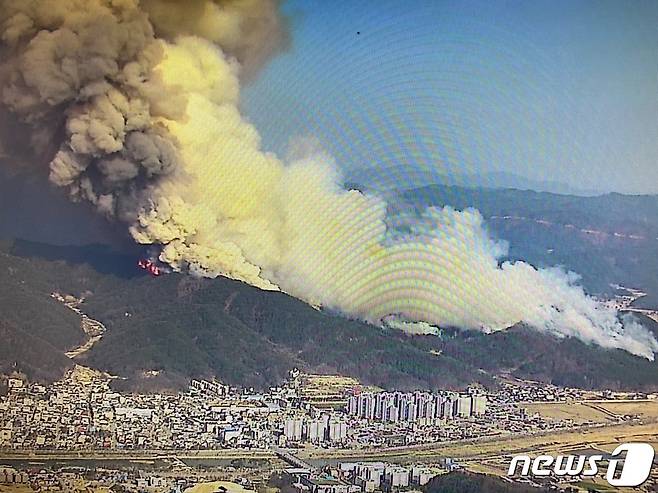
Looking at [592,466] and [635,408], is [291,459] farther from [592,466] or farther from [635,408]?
[635,408]

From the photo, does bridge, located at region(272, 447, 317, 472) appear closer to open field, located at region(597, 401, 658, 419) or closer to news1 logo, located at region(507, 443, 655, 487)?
news1 logo, located at region(507, 443, 655, 487)

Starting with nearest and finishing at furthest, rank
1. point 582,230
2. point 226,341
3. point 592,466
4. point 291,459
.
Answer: point 592,466 < point 291,459 < point 582,230 < point 226,341

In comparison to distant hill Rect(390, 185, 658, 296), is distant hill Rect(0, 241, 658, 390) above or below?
below

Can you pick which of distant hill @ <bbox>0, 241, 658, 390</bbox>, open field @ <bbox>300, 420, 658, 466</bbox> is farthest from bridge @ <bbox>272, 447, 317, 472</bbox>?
distant hill @ <bbox>0, 241, 658, 390</bbox>

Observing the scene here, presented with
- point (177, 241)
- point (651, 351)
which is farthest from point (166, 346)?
point (651, 351)

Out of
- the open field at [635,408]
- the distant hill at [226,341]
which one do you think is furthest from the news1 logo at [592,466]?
the distant hill at [226,341]

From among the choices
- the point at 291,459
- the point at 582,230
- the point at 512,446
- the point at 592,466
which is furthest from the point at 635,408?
the point at 291,459
